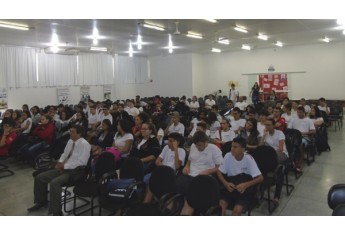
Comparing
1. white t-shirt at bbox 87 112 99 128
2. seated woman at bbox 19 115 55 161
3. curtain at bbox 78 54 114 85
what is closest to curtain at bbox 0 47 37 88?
curtain at bbox 78 54 114 85

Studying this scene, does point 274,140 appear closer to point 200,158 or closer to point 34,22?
point 200,158

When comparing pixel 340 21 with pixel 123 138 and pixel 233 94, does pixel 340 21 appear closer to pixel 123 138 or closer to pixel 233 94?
pixel 233 94

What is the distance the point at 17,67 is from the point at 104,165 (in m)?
9.24

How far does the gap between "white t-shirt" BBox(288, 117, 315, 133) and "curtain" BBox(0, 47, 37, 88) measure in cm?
1022

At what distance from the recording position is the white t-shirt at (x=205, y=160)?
3.77 m

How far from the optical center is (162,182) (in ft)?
11.0

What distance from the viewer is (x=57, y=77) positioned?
41.7ft

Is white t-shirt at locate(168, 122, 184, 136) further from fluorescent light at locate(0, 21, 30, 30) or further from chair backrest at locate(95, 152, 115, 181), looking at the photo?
fluorescent light at locate(0, 21, 30, 30)

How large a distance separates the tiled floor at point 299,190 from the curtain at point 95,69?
25.0 ft

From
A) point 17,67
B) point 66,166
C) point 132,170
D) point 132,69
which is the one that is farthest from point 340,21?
point 17,67

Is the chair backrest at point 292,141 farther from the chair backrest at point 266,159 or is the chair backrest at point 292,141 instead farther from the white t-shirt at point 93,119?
the white t-shirt at point 93,119
